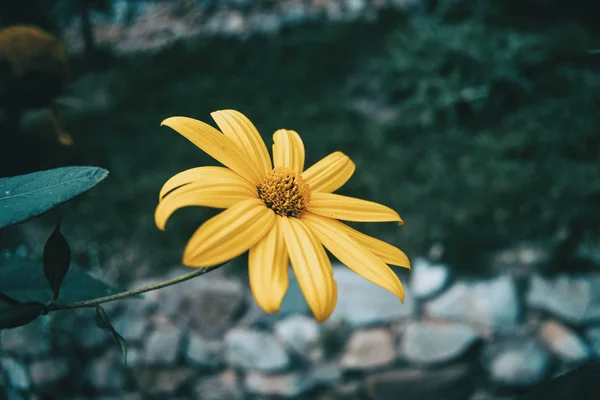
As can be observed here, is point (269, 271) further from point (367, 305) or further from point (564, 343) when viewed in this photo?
point (564, 343)

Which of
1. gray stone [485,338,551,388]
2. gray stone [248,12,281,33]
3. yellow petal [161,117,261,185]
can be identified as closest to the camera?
yellow petal [161,117,261,185]

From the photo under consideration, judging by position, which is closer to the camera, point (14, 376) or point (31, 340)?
point (14, 376)

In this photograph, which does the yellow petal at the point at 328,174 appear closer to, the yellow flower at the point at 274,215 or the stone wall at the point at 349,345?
the yellow flower at the point at 274,215

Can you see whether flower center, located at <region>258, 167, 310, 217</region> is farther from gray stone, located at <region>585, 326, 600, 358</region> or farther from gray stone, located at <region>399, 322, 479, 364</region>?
gray stone, located at <region>585, 326, 600, 358</region>

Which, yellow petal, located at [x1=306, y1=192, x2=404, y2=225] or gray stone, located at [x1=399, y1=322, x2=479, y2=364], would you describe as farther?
gray stone, located at [x1=399, y1=322, x2=479, y2=364]

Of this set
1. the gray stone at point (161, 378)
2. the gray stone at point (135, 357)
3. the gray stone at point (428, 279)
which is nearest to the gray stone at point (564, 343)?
the gray stone at point (428, 279)

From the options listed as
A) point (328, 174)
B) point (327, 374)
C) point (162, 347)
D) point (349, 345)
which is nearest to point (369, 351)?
point (349, 345)

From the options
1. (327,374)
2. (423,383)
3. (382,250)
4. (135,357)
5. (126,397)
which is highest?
(382,250)

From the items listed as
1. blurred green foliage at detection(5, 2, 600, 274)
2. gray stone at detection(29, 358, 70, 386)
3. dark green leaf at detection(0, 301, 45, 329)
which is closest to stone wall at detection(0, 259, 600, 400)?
gray stone at detection(29, 358, 70, 386)

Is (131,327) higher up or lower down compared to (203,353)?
higher up
